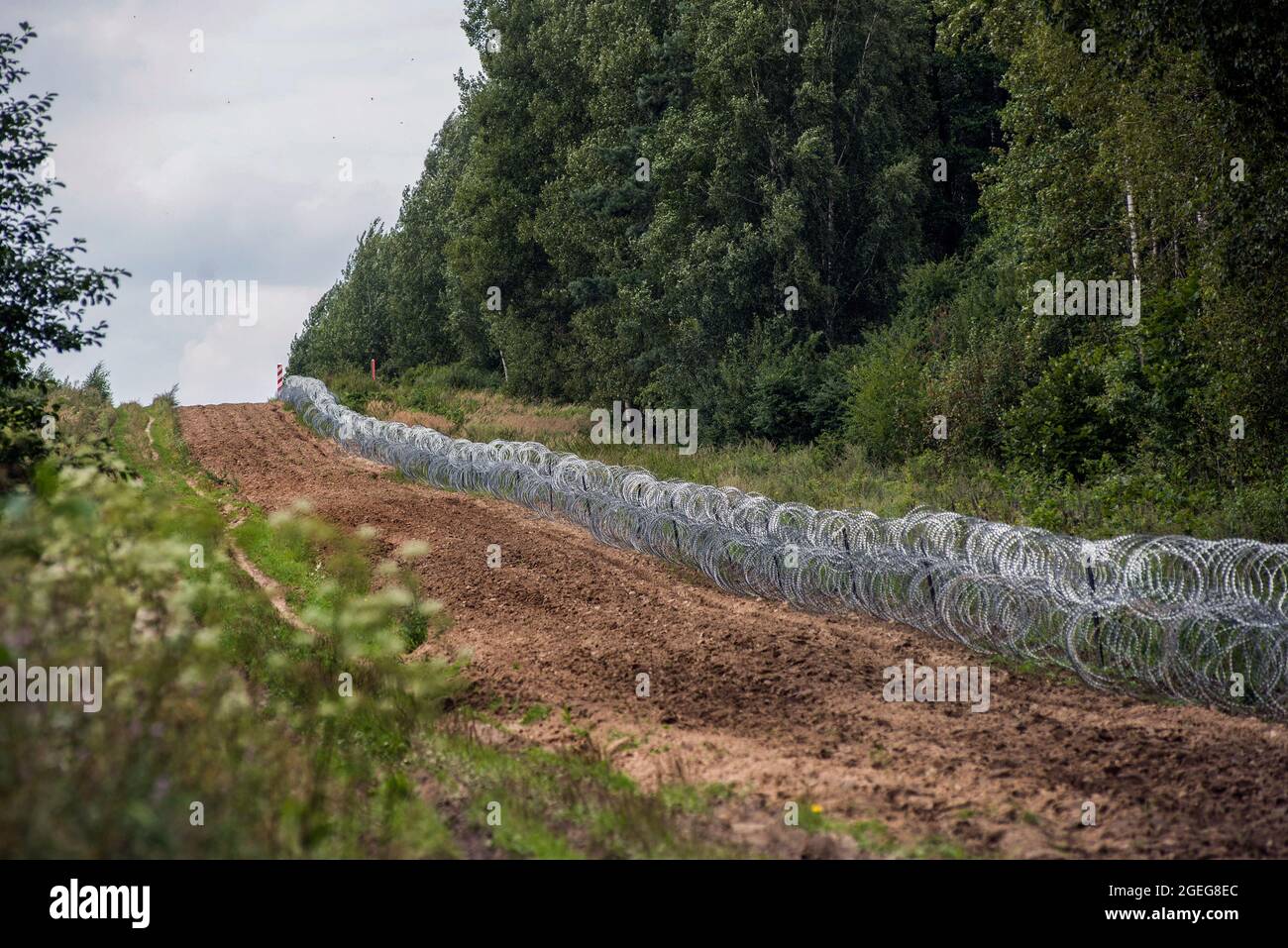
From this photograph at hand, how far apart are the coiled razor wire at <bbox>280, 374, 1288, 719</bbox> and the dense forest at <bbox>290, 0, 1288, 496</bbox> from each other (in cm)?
498

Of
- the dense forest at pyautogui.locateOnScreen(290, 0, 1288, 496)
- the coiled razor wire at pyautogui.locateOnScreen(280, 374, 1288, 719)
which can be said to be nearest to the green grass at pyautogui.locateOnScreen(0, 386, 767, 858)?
the coiled razor wire at pyautogui.locateOnScreen(280, 374, 1288, 719)

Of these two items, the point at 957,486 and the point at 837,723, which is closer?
the point at 837,723

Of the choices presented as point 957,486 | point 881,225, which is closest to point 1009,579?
point 957,486

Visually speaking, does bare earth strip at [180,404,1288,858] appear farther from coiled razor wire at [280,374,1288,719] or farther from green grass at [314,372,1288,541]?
green grass at [314,372,1288,541]

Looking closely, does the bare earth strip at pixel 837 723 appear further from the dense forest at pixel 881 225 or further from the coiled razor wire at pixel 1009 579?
the dense forest at pixel 881 225

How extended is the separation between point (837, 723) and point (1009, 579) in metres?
2.58

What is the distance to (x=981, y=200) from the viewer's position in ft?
85.9

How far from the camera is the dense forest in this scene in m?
15.7

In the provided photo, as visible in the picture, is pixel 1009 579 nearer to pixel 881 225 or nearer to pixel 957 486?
pixel 957 486

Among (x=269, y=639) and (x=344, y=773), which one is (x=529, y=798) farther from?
(x=269, y=639)

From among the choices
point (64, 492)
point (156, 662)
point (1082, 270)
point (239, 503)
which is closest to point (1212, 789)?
point (156, 662)

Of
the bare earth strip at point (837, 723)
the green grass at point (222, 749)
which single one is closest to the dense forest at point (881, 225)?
the bare earth strip at point (837, 723)

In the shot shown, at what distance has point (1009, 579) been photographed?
11.9 m
